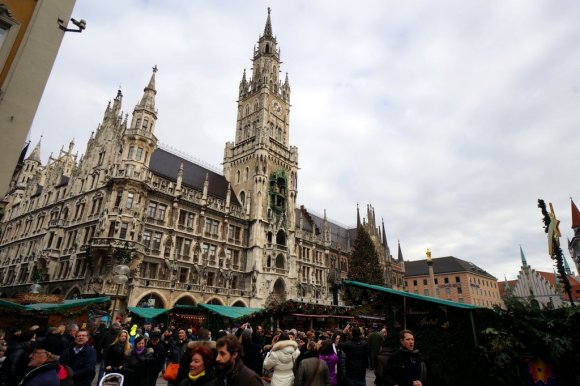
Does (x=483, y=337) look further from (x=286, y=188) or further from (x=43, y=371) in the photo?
(x=286, y=188)

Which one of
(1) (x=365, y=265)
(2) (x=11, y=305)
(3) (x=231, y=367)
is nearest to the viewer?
(3) (x=231, y=367)

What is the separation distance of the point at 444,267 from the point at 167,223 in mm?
64069

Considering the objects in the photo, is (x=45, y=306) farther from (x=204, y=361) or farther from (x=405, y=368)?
(x=405, y=368)

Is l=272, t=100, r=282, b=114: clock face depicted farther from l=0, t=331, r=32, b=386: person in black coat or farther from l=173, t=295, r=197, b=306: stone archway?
l=0, t=331, r=32, b=386: person in black coat

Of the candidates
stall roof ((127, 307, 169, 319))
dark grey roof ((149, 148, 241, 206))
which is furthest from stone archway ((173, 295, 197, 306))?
dark grey roof ((149, 148, 241, 206))

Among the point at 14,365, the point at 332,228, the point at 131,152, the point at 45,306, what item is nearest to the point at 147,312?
the point at 45,306

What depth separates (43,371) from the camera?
149 inches

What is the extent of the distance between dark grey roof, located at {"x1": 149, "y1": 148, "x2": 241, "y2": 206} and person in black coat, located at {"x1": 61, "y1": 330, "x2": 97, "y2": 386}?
1108 inches

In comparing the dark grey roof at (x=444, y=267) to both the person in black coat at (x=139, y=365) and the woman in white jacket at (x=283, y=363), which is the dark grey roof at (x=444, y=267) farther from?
the person in black coat at (x=139, y=365)

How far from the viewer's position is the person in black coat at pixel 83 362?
586cm

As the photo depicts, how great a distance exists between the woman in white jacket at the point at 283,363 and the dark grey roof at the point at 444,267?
74.3m

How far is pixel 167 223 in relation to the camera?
3077cm

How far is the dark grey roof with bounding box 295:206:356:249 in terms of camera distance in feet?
171

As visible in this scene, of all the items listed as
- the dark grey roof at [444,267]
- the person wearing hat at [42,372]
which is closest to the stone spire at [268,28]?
the person wearing hat at [42,372]
